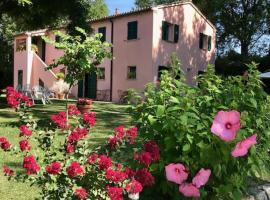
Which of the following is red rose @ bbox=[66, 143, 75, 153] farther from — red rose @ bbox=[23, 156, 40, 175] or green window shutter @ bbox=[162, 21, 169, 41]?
green window shutter @ bbox=[162, 21, 169, 41]

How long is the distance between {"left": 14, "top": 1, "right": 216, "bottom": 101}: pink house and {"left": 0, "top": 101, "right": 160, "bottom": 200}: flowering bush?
21.1 metres

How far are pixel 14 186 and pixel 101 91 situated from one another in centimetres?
2334

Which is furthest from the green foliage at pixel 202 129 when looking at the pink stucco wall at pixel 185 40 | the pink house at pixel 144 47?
the pink stucco wall at pixel 185 40

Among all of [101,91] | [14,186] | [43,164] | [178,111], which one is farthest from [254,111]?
[101,91]

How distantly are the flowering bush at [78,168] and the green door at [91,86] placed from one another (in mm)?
25956

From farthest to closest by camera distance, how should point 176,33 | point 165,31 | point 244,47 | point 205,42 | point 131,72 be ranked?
point 244,47 < point 205,42 < point 176,33 < point 131,72 < point 165,31

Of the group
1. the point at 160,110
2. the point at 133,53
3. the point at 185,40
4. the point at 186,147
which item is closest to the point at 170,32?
the point at 185,40

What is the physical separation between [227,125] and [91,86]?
27.1m

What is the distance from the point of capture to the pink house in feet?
84.2

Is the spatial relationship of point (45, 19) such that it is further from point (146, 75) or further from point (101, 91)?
point (101, 91)

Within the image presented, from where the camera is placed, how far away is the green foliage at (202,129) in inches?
151

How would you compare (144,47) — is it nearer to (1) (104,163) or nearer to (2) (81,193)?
(1) (104,163)

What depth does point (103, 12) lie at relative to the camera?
57.2 metres

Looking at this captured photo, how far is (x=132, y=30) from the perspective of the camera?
2656 cm
